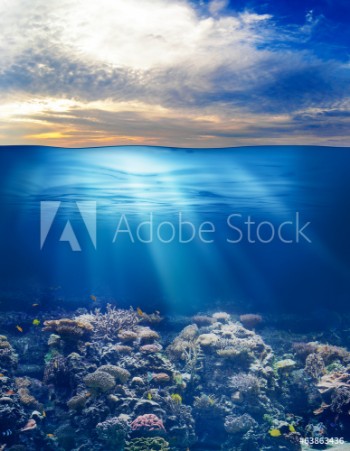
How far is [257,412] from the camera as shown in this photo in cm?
942

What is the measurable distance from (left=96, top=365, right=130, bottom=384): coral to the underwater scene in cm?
4

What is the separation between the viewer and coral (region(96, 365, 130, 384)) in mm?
9344

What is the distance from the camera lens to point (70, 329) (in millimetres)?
10453

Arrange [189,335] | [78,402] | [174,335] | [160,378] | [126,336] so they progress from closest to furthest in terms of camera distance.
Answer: [78,402]
[160,378]
[126,336]
[189,335]
[174,335]

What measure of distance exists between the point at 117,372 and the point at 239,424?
329cm

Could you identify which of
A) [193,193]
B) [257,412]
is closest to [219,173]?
A: [193,193]

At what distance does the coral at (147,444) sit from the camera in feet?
25.0

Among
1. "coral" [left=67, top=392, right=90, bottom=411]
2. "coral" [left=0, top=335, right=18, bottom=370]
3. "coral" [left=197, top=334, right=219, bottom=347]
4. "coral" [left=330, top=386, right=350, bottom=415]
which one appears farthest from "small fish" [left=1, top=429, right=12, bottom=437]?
"coral" [left=330, top=386, right=350, bottom=415]

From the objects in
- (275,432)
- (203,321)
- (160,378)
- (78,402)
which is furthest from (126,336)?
(203,321)

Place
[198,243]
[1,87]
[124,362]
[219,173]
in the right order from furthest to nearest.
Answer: [198,243]
[219,173]
[1,87]
[124,362]

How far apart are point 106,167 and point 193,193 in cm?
847

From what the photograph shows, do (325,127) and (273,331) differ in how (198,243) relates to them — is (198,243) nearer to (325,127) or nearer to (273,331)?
(273,331)

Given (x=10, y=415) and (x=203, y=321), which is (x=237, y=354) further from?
(x=203, y=321)

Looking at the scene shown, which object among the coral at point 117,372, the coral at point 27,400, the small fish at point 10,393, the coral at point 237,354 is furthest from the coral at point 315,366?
the small fish at point 10,393
